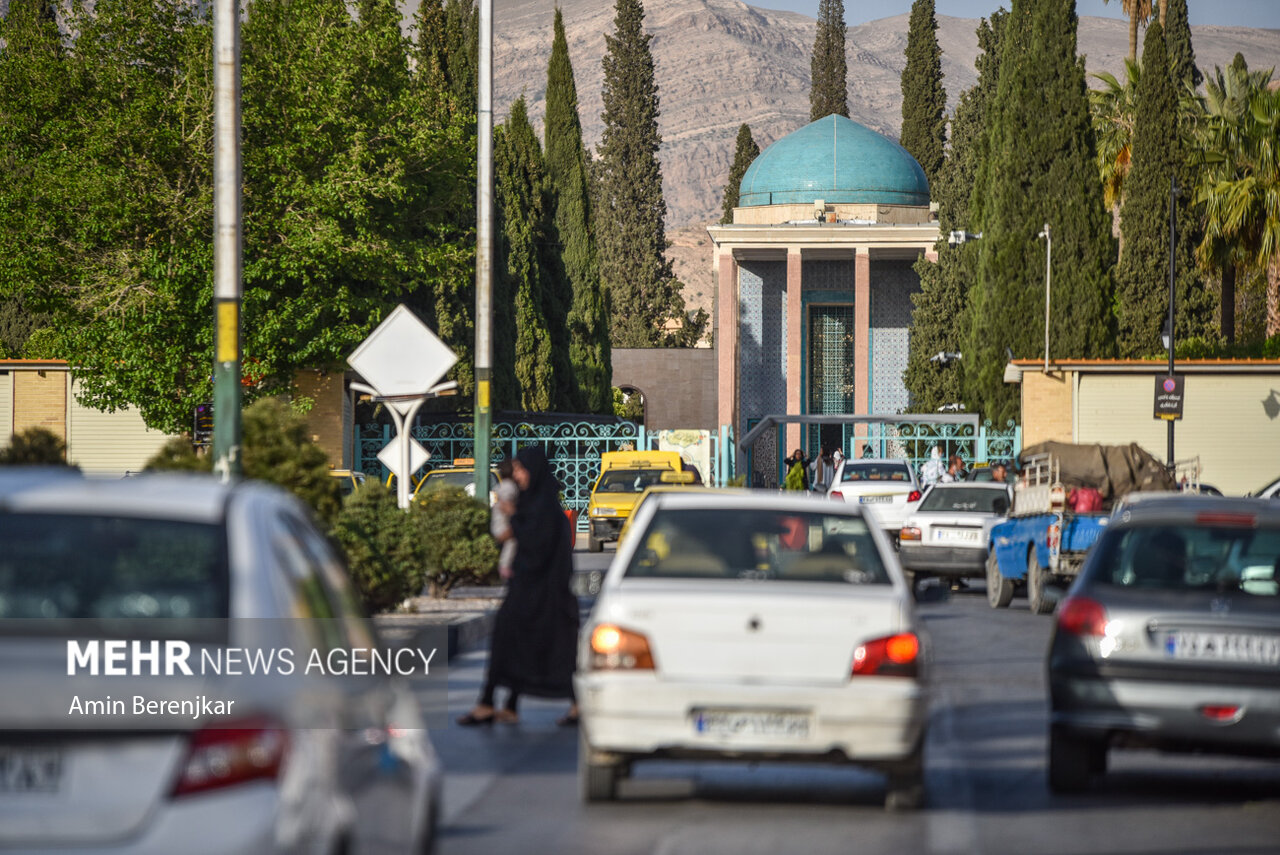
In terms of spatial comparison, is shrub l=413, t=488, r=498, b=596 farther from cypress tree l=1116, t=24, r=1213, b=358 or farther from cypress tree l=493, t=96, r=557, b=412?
cypress tree l=493, t=96, r=557, b=412

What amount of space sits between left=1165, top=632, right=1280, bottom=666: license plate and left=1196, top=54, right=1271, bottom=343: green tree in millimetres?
34551

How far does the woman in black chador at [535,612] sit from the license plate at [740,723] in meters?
3.20

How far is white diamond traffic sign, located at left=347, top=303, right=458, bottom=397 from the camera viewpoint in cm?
1667

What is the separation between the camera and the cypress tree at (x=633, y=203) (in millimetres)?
88062

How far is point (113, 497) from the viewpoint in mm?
4531

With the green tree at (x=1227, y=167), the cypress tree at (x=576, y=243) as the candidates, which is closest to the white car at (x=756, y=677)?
the green tree at (x=1227, y=167)

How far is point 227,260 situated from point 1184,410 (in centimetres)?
2793

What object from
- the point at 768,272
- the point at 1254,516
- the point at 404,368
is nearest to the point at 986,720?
the point at 1254,516

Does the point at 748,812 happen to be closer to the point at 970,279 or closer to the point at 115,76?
the point at 115,76

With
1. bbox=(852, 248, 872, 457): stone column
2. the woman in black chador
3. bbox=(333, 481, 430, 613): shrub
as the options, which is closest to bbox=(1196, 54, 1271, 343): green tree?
bbox=(852, 248, 872, 457): stone column

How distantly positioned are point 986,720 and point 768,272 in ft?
176

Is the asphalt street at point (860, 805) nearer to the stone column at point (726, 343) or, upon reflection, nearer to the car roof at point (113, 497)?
the car roof at point (113, 497)

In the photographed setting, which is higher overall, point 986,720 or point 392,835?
point 392,835

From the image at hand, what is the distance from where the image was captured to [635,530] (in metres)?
8.41
